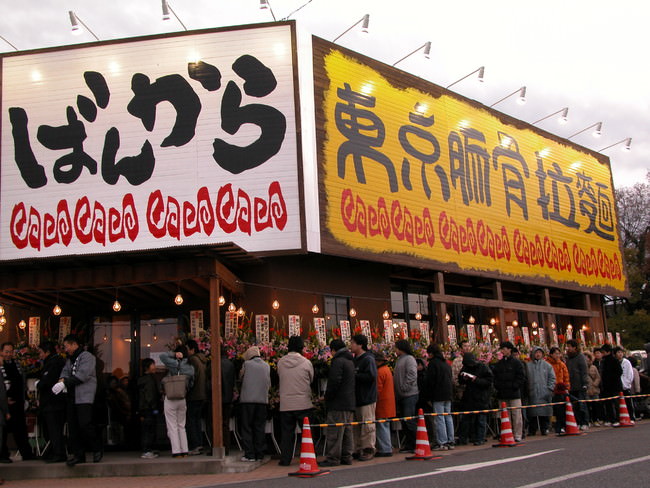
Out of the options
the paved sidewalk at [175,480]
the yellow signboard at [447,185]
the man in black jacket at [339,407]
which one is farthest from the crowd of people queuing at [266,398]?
the yellow signboard at [447,185]

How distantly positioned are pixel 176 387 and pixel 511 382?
6.78m

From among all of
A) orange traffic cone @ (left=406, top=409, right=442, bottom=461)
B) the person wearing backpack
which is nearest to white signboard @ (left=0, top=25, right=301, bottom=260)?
the person wearing backpack

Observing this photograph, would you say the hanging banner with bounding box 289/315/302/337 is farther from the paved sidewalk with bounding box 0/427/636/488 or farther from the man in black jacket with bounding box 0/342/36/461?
the man in black jacket with bounding box 0/342/36/461

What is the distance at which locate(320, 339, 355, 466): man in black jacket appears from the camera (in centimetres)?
1139

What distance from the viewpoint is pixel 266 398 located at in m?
12.5

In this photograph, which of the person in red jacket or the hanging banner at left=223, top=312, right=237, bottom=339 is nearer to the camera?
the person in red jacket

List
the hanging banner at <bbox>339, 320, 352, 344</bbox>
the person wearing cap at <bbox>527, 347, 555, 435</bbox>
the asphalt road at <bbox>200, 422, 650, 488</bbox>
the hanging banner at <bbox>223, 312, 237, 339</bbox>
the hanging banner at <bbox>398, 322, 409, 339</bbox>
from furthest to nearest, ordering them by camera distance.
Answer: the hanging banner at <bbox>398, 322, 409, 339</bbox>, the hanging banner at <bbox>339, 320, 352, 344</bbox>, the person wearing cap at <bbox>527, 347, 555, 435</bbox>, the hanging banner at <bbox>223, 312, 237, 339</bbox>, the asphalt road at <bbox>200, 422, 650, 488</bbox>

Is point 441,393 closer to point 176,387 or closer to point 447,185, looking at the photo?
point 176,387

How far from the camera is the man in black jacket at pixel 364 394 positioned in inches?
476

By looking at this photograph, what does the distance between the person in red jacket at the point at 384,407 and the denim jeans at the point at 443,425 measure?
97cm

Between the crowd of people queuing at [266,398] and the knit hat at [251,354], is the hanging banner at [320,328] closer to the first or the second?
the crowd of people queuing at [266,398]

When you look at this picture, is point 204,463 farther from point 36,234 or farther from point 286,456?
point 36,234

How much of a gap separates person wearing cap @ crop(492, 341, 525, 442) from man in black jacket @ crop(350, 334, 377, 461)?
3.68 m

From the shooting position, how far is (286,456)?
11898 millimetres
